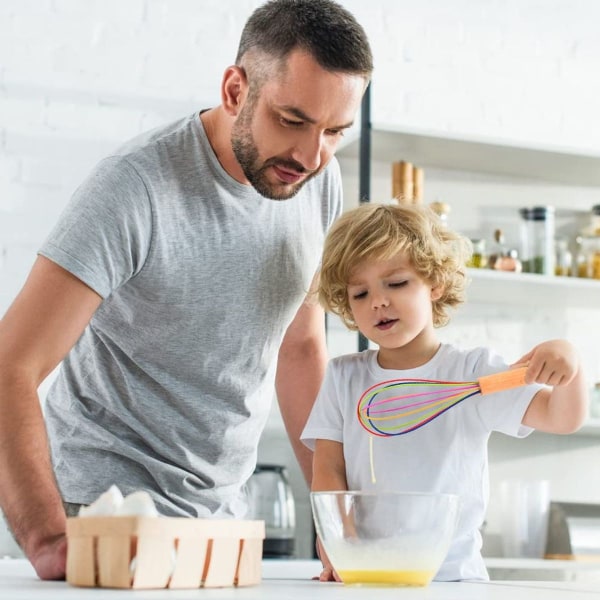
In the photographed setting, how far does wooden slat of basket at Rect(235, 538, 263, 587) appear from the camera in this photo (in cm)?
91

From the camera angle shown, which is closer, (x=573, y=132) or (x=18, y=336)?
(x=18, y=336)

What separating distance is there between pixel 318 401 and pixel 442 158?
6.77 ft

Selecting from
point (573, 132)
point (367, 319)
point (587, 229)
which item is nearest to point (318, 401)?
point (367, 319)

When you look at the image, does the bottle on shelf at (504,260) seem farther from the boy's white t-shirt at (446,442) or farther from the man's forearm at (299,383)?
the boy's white t-shirt at (446,442)

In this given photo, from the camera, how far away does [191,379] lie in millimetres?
1571

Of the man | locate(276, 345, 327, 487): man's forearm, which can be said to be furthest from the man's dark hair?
locate(276, 345, 327, 487): man's forearm

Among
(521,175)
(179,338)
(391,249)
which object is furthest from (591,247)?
(179,338)

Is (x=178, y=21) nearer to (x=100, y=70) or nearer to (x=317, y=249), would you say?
(x=100, y=70)

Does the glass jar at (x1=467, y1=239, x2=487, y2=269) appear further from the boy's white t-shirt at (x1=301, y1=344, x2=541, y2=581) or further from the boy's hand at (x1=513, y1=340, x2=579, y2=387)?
the boy's hand at (x1=513, y1=340, x2=579, y2=387)

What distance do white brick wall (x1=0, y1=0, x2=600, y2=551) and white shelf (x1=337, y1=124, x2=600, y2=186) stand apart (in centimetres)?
6

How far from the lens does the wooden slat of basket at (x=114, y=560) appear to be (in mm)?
815

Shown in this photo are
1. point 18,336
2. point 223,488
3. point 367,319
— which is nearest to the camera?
point 18,336

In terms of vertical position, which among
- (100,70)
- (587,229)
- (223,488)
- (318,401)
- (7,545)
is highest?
(100,70)

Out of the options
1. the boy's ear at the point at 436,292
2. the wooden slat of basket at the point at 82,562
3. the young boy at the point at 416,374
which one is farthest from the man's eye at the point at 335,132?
the wooden slat of basket at the point at 82,562
